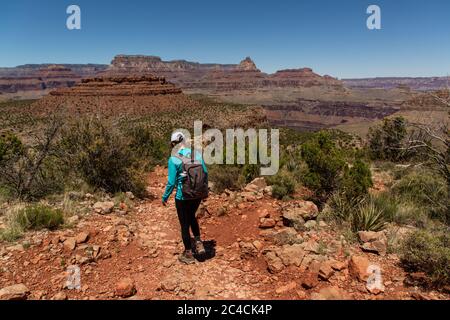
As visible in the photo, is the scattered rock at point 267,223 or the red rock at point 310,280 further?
the scattered rock at point 267,223

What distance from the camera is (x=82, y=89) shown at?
74375 millimetres

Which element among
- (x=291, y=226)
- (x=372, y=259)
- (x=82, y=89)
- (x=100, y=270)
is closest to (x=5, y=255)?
(x=100, y=270)

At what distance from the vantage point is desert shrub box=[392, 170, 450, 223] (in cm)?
601

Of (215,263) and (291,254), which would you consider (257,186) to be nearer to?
(215,263)

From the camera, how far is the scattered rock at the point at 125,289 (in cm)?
375

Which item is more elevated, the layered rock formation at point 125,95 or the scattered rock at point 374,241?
the layered rock formation at point 125,95

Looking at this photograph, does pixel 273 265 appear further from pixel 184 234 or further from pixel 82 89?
pixel 82 89

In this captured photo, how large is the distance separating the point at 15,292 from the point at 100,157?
4.44m

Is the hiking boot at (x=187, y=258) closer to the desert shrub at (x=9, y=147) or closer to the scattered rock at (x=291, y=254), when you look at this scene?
the scattered rock at (x=291, y=254)

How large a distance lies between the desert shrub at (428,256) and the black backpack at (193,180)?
2.75m

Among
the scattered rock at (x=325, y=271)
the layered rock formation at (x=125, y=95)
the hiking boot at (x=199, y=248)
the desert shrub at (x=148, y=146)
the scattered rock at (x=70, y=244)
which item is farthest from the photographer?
the layered rock formation at (x=125, y=95)

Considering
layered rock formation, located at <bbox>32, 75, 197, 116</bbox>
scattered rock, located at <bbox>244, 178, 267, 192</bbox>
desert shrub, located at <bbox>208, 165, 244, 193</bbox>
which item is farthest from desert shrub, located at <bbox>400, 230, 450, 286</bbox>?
layered rock formation, located at <bbox>32, 75, 197, 116</bbox>

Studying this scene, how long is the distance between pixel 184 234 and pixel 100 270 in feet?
3.94

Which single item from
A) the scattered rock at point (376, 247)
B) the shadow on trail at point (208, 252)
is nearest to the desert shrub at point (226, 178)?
the shadow on trail at point (208, 252)
